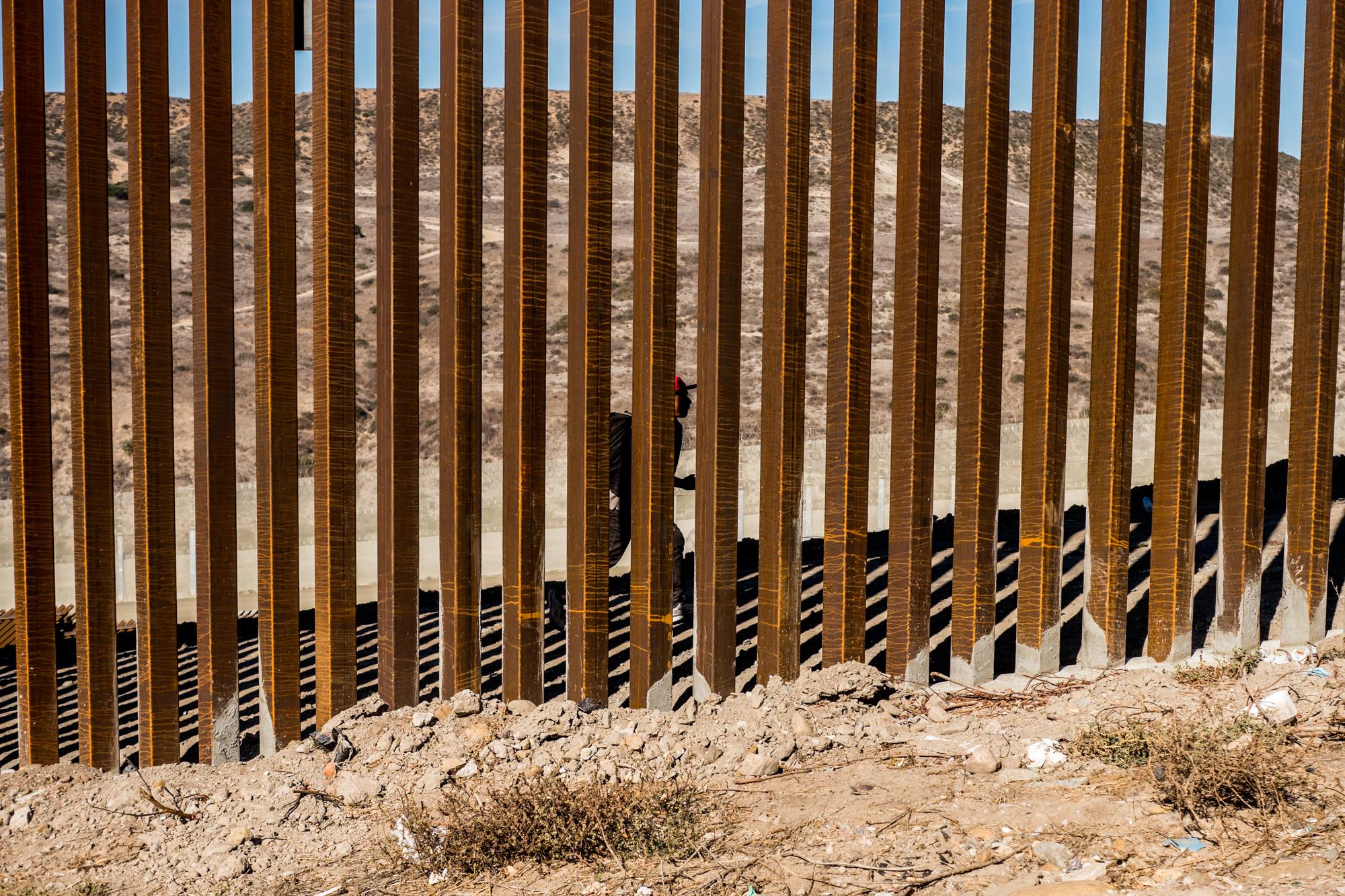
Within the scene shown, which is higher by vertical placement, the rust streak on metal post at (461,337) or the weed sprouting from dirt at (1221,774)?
the rust streak on metal post at (461,337)

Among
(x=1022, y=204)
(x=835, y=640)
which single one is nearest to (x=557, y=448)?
(x=835, y=640)

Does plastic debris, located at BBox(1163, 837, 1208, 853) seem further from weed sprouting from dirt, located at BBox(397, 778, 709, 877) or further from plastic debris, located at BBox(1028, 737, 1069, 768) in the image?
weed sprouting from dirt, located at BBox(397, 778, 709, 877)

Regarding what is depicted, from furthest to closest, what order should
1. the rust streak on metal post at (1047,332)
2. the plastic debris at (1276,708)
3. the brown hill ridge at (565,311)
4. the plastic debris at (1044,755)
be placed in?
1. the brown hill ridge at (565,311)
2. the rust streak on metal post at (1047,332)
3. the plastic debris at (1276,708)
4. the plastic debris at (1044,755)

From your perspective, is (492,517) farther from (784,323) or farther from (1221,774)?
(1221,774)

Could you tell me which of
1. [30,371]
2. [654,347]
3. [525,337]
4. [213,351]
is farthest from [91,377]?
[654,347]

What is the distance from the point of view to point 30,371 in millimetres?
3752

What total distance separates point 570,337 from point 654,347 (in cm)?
32

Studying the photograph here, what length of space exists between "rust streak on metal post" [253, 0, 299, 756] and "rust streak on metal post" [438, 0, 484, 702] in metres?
0.49

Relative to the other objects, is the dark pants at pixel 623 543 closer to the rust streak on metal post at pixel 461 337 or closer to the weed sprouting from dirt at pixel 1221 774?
the rust streak on metal post at pixel 461 337

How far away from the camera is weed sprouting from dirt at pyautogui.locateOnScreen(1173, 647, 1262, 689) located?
13.9 feet

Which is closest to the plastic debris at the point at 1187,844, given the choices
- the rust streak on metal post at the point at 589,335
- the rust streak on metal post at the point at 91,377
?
the rust streak on metal post at the point at 589,335

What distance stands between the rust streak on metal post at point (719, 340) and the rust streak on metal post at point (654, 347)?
0.12 m

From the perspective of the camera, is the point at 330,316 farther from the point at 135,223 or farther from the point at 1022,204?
the point at 1022,204

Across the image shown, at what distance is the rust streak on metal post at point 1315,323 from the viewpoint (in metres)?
4.61
